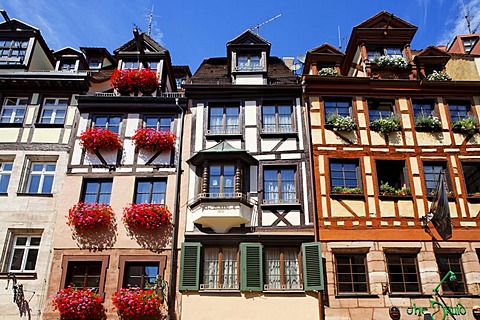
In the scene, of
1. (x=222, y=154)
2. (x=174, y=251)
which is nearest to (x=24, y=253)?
(x=174, y=251)

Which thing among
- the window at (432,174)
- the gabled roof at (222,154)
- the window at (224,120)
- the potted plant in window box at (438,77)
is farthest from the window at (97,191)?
the potted plant in window box at (438,77)

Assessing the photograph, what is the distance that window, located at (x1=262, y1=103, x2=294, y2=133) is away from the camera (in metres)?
16.1

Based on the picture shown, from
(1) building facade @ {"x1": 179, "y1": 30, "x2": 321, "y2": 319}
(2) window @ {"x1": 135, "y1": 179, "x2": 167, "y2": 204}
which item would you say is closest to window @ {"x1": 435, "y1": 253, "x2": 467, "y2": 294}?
(1) building facade @ {"x1": 179, "y1": 30, "x2": 321, "y2": 319}

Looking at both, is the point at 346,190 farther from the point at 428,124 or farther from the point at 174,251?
the point at 174,251

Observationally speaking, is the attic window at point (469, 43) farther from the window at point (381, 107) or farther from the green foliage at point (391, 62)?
the window at point (381, 107)

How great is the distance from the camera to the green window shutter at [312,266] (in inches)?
515

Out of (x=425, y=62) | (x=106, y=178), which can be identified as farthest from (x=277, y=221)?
(x=425, y=62)

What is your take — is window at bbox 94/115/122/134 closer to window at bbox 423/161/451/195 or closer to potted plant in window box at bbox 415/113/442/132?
potted plant in window box at bbox 415/113/442/132

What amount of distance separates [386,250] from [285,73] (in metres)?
8.16

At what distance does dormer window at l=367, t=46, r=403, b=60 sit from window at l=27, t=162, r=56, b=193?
12.6m

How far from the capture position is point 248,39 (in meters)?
18.0

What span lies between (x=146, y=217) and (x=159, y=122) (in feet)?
13.1

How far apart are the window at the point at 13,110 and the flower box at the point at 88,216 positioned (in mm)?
4748

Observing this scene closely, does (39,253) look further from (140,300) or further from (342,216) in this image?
(342,216)
